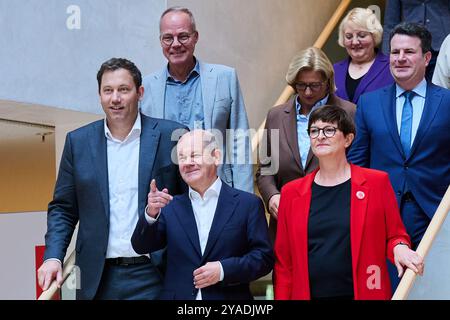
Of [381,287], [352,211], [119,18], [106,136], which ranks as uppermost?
[119,18]

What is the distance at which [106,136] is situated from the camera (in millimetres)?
3945

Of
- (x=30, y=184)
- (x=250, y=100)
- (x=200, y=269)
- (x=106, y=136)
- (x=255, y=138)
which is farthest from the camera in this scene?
(x=30, y=184)

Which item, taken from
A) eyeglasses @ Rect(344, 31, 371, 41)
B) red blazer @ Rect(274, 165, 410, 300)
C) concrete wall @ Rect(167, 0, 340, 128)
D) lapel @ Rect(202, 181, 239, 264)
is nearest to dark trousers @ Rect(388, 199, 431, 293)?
red blazer @ Rect(274, 165, 410, 300)

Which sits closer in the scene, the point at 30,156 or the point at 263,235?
the point at 263,235

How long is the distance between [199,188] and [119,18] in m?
2.47

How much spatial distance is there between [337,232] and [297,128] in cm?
102

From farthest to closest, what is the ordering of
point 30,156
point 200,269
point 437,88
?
point 30,156 < point 437,88 < point 200,269

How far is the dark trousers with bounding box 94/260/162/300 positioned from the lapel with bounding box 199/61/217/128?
0.90m

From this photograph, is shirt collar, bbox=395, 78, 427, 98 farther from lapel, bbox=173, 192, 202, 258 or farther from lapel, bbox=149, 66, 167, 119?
lapel, bbox=173, 192, 202, 258

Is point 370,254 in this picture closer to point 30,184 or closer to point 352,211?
point 352,211

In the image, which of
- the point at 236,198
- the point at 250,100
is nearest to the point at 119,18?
the point at 250,100

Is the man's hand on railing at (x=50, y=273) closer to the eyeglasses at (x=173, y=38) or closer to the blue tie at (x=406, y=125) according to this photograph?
the eyeglasses at (x=173, y=38)

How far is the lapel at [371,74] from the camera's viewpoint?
17.1ft

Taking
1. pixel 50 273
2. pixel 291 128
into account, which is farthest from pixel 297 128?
pixel 50 273
